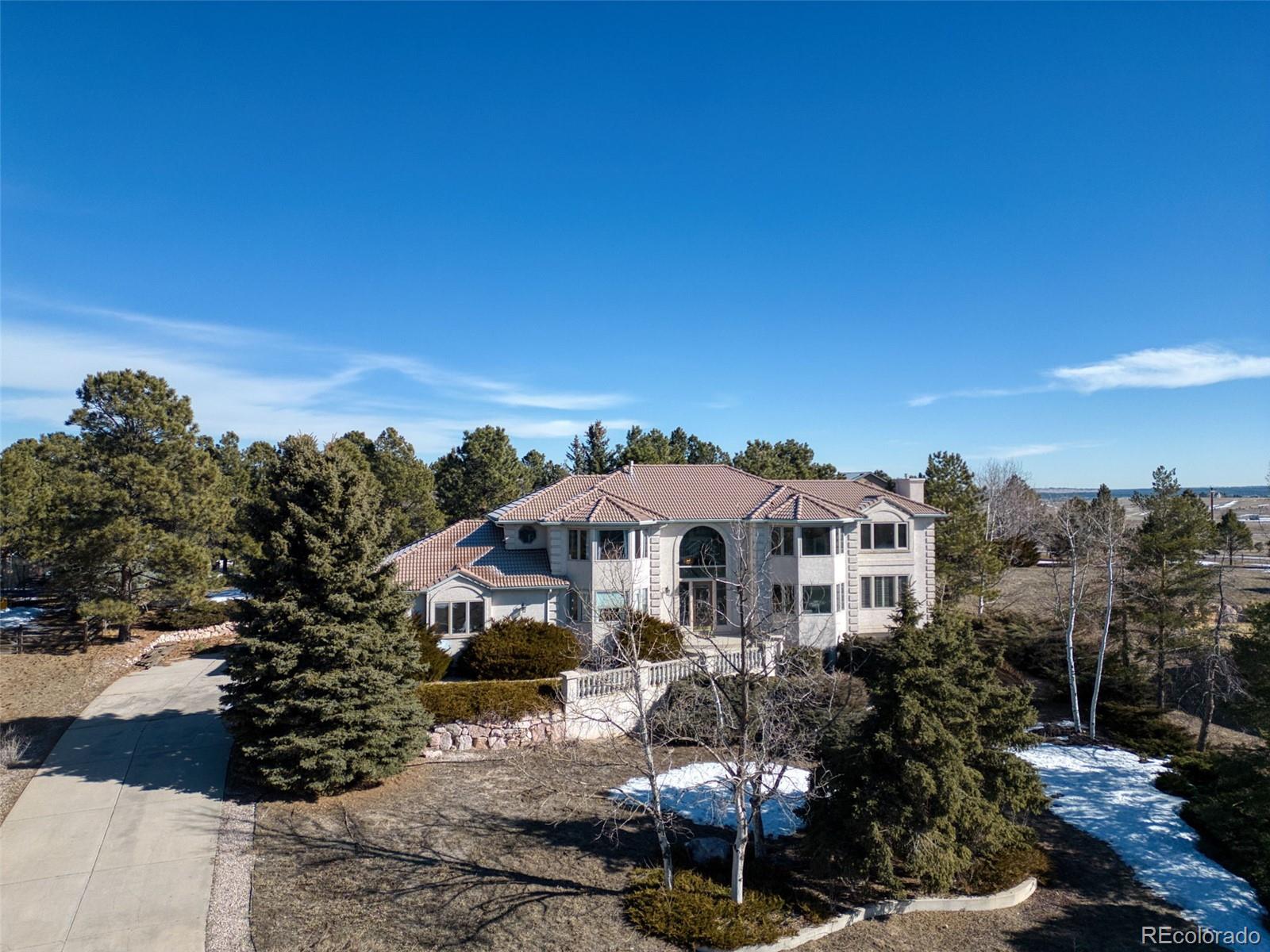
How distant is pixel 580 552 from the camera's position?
28.4 m

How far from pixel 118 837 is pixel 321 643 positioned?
5.40m

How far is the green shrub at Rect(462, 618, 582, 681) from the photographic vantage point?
23.0 meters

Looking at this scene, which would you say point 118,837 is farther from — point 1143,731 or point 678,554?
point 1143,731

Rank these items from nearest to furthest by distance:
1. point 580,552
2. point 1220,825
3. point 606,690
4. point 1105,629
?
point 1220,825 → point 606,690 → point 1105,629 → point 580,552

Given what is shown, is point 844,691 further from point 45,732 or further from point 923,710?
Result: point 45,732

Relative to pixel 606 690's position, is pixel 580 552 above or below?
above

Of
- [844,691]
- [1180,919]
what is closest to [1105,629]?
[844,691]

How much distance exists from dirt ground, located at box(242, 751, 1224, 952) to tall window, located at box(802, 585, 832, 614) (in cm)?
1273

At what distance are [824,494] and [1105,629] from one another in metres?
12.4

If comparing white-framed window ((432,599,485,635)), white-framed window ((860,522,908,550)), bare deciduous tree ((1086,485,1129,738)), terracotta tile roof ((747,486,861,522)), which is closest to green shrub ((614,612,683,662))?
white-framed window ((432,599,485,635))

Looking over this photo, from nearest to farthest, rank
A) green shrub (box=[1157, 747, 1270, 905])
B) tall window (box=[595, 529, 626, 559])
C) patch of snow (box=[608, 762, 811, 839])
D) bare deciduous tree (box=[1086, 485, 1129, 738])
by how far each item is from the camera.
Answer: green shrub (box=[1157, 747, 1270, 905]) → patch of snow (box=[608, 762, 811, 839]) → bare deciduous tree (box=[1086, 485, 1129, 738]) → tall window (box=[595, 529, 626, 559])

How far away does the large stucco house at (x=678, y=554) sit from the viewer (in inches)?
1072

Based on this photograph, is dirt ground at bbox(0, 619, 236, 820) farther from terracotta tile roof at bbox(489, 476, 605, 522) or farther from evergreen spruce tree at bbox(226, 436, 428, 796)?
terracotta tile roof at bbox(489, 476, 605, 522)

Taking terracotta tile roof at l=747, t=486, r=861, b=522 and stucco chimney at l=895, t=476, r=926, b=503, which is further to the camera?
stucco chimney at l=895, t=476, r=926, b=503
